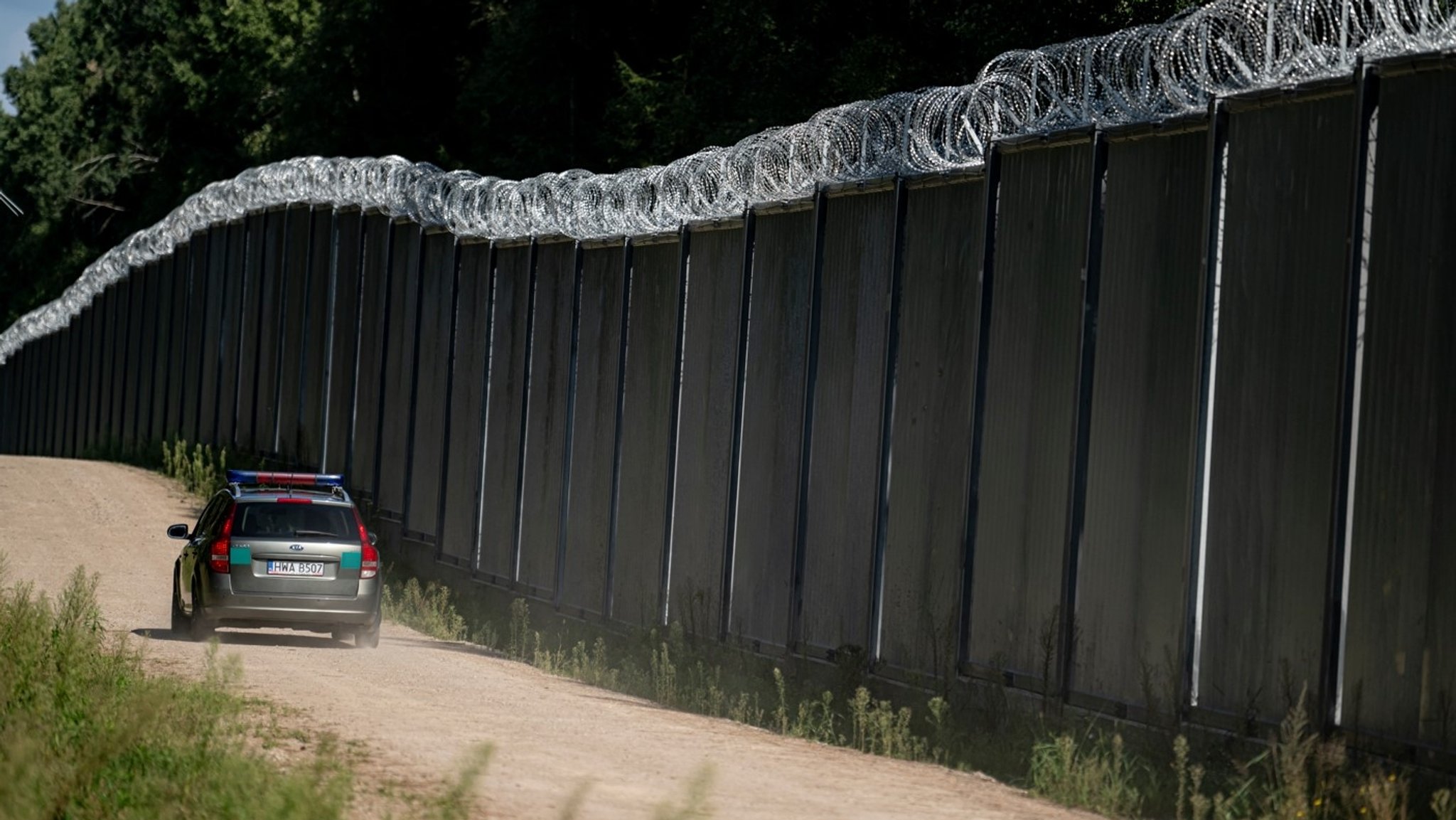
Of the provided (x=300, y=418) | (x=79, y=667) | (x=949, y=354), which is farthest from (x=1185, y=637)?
(x=300, y=418)

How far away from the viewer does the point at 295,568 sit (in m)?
17.4

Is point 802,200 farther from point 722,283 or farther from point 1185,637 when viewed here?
point 1185,637

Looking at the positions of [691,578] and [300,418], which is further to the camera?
[300,418]

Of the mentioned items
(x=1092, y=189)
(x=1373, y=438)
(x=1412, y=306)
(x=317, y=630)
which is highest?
(x=1092, y=189)

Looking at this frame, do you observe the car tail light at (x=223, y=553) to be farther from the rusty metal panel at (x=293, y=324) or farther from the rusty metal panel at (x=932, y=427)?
the rusty metal panel at (x=293, y=324)

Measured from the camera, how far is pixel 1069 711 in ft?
40.7

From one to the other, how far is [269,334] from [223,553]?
1682 centimetres

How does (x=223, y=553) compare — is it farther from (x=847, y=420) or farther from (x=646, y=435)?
(x=847, y=420)

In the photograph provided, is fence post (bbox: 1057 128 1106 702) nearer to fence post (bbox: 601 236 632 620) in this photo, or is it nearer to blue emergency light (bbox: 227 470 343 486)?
blue emergency light (bbox: 227 470 343 486)

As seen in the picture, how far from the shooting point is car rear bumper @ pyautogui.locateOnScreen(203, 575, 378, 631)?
679 inches

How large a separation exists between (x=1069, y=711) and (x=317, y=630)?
7.76m

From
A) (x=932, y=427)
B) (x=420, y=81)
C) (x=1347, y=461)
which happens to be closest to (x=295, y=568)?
(x=932, y=427)

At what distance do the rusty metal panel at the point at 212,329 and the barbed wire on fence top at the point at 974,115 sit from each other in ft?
36.0

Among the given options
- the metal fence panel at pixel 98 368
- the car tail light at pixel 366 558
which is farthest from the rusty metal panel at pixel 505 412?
the metal fence panel at pixel 98 368
